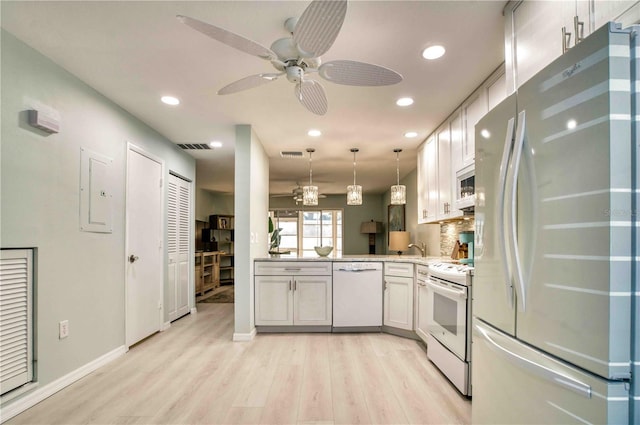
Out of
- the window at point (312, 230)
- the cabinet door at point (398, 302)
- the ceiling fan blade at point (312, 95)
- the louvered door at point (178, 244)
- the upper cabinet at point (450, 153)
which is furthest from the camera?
the window at point (312, 230)

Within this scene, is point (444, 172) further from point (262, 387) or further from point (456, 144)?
point (262, 387)

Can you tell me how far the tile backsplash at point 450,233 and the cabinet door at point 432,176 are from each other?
36cm

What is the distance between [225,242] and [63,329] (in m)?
6.47

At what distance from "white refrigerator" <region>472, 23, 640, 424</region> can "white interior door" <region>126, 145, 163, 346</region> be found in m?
3.37

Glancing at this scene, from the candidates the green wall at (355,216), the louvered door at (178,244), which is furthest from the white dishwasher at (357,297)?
the green wall at (355,216)

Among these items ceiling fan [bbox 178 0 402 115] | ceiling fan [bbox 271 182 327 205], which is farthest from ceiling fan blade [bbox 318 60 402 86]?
ceiling fan [bbox 271 182 327 205]

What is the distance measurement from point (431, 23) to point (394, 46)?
29cm

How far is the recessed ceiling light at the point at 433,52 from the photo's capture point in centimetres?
221

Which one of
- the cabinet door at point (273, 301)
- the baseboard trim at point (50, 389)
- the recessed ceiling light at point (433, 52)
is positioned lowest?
the baseboard trim at point (50, 389)

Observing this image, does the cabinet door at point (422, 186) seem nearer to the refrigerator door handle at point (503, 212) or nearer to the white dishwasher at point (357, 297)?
the white dishwasher at point (357, 297)

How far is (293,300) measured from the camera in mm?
4043

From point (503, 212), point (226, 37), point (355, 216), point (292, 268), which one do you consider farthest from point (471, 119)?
point (355, 216)

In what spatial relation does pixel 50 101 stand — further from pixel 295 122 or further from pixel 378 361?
pixel 378 361

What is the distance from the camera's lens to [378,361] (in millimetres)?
3098
